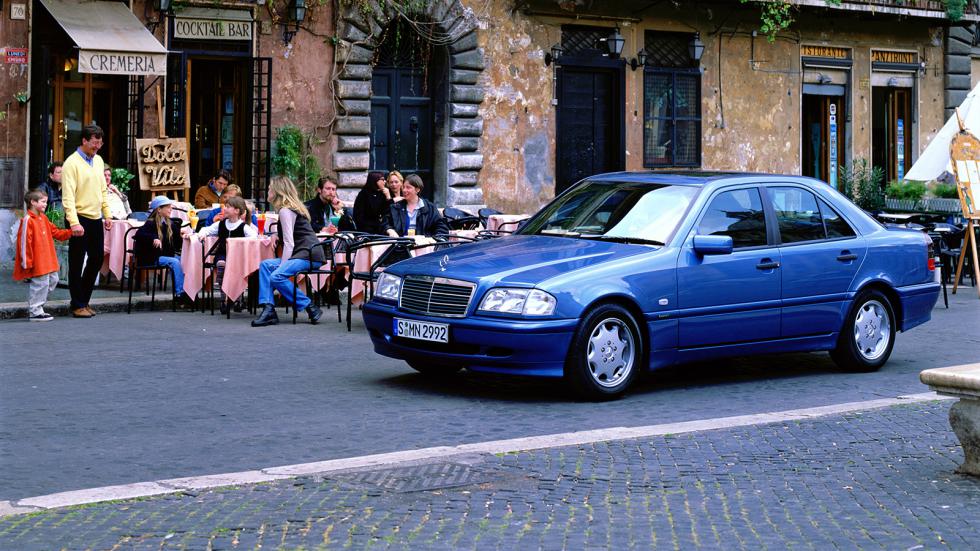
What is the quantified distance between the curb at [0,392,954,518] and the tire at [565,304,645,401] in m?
0.94

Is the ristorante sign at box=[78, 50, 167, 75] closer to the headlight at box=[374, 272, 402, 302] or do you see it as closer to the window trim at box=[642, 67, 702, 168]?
the window trim at box=[642, 67, 702, 168]

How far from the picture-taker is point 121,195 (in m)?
19.3

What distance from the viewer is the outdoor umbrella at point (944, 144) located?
20859 mm

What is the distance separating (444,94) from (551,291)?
1535 centimetres

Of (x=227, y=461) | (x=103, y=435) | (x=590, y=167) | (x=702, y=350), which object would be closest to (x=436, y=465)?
(x=227, y=461)

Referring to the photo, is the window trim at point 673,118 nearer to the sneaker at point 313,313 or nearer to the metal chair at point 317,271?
the metal chair at point 317,271

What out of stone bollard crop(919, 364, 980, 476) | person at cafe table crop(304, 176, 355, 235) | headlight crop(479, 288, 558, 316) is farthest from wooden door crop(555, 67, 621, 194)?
stone bollard crop(919, 364, 980, 476)

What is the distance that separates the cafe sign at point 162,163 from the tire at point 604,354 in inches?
485

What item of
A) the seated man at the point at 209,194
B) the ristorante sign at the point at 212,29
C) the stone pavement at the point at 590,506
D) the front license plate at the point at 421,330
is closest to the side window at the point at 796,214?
the front license plate at the point at 421,330

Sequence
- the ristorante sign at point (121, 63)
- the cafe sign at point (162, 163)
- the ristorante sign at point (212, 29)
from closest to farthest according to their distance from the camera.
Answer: the ristorante sign at point (121, 63), the cafe sign at point (162, 163), the ristorante sign at point (212, 29)

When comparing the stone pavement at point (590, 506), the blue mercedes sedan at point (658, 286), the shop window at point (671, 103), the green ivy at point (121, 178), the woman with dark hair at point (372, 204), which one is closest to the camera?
A: the stone pavement at point (590, 506)

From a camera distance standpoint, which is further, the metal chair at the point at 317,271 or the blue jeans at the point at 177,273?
the blue jeans at the point at 177,273

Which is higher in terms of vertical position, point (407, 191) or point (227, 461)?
point (407, 191)

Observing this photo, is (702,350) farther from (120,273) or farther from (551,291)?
(120,273)
